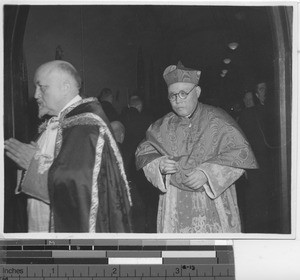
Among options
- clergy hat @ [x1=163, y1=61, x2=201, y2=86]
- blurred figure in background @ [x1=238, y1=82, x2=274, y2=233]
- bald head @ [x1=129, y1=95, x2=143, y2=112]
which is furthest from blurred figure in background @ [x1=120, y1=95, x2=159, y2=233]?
blurred figure in background @ [x1=238, y1=82, x2=274, y2=233]

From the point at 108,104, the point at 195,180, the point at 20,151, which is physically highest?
the point at 108,104

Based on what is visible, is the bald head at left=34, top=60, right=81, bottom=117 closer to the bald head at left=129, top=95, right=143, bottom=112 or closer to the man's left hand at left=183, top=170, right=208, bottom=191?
the bald head at left=129, top=95, right=143, bottom=112

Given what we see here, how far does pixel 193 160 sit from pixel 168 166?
76mm

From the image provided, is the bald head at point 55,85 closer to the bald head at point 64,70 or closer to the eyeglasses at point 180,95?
the bald head at point 64,70

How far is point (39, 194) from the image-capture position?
2250 mm

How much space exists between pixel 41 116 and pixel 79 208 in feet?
0.96

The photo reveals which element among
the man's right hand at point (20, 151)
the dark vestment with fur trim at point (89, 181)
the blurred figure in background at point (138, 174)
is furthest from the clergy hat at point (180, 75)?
the man's right hand at point (20, 151)

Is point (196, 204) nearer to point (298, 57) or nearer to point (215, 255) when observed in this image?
point (215, 255)

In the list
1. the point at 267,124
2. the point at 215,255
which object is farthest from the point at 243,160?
the point at 215,255

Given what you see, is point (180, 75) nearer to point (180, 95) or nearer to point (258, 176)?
point (180, 95)

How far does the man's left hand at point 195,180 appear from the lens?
224 centimetres

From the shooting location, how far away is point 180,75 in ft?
7.34

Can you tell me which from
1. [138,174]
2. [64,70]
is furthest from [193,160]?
[64,70]

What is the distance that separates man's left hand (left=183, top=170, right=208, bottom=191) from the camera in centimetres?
224
